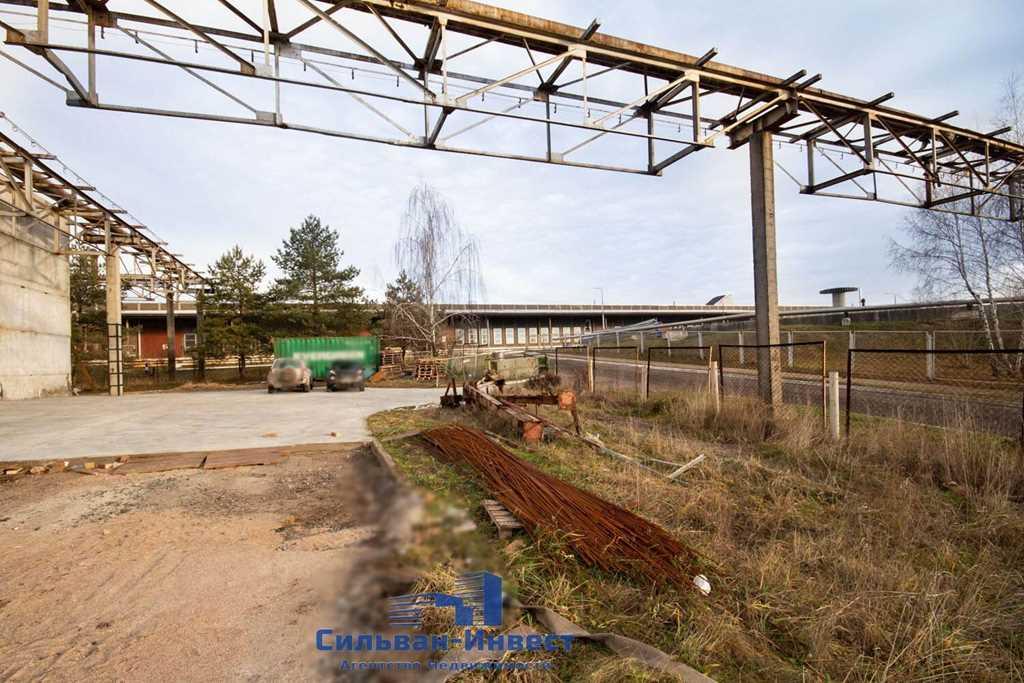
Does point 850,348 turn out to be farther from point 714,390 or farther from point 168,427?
point 168,427

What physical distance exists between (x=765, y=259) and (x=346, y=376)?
707 inches

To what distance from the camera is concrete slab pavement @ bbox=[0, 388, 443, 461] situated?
27.9ft

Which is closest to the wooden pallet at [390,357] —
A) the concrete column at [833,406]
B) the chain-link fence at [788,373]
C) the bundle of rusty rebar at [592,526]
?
the chain-link fence at [788,373]

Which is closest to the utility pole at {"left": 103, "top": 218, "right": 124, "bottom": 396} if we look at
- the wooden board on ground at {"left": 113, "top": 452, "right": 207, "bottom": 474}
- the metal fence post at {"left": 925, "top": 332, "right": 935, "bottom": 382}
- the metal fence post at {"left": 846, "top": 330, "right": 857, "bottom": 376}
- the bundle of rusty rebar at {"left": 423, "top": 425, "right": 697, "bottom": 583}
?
the wooden board on ground at {"left": 113, "top": 452, "right": 207, "bottom": 474}

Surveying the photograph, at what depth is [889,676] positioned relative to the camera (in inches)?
104

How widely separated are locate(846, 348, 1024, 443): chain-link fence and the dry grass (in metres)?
0.99

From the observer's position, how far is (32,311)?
64.6 ft

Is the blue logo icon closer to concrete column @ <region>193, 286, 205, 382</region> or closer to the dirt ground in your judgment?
the dirt ground

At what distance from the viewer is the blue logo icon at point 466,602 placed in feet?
2.40

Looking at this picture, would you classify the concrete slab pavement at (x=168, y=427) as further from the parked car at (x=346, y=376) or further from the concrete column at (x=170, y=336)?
the concrete column at (x=170, y=336)

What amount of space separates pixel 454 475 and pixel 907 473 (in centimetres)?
555

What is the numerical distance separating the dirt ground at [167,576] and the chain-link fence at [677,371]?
850 centimetres

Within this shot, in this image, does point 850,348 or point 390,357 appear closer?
point 850,348

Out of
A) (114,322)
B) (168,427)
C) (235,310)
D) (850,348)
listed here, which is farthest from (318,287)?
(850,348)
